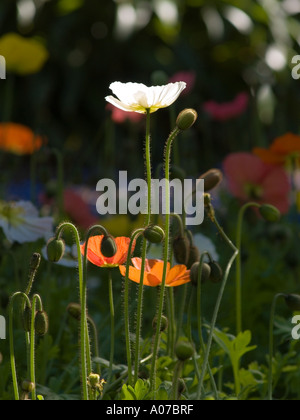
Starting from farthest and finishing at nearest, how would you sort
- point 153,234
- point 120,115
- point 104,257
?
point 120,115 → point 104,257 → point 153,234

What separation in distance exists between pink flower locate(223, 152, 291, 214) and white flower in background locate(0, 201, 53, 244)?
1.37ft

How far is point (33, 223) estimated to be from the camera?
111 cm

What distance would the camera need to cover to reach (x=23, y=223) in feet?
3.65

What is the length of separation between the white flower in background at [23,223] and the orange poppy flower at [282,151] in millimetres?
414

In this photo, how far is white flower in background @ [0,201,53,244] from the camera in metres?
Result: 1.07

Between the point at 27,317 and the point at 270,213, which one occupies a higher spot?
the point at 270,213

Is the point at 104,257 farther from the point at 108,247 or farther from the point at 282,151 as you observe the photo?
the point at 282,151

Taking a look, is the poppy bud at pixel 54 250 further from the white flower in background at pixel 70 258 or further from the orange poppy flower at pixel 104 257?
the white flower in background at pixel 70 258

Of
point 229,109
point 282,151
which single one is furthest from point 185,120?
point 229,109

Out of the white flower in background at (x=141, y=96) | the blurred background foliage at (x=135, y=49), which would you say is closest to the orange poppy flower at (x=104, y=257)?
the white flower in background at (x=141, y=96)

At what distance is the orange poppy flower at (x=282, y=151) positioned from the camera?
133cm

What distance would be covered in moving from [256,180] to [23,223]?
489 millimetres

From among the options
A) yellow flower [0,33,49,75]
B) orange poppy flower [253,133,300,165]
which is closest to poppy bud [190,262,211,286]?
orange poppy flower [253,133,300,165]
